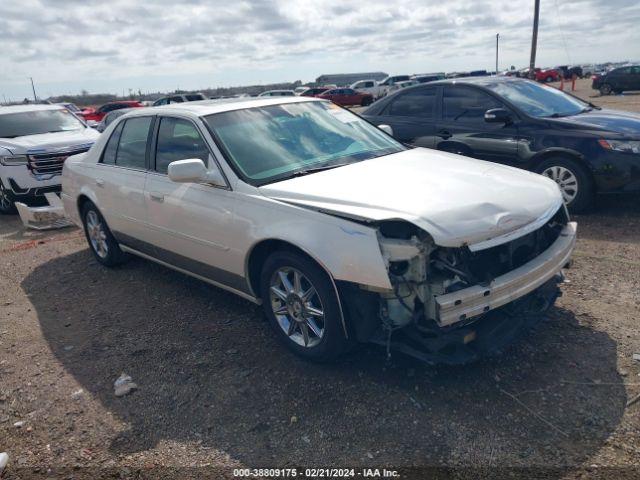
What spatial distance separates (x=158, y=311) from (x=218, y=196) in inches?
57.6

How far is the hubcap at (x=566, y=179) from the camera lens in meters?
6.21

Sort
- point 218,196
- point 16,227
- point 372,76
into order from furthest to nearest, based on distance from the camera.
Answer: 1. point 372,76
2. point 16,227
3. point 218,196

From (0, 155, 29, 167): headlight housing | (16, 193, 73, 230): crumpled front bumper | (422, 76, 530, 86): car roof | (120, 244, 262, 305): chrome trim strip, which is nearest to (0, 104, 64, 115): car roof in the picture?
(0, 155, 29, 167): headlight housing

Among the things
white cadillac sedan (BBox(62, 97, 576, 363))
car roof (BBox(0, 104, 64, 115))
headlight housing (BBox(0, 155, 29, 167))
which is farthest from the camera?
car roof (BBox(0, 104, 64, 115))

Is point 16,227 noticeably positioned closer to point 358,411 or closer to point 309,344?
point 309,344

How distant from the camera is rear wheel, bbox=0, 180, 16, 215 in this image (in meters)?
8.76

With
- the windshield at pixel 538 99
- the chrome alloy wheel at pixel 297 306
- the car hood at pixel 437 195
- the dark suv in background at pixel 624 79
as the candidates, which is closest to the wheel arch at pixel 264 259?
the chrome alloy wheel at pixel 297 306

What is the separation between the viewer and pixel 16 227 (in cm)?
841

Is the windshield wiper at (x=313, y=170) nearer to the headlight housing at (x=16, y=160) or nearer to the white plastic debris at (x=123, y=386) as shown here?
the white plastic debris at (x=123, y=386)

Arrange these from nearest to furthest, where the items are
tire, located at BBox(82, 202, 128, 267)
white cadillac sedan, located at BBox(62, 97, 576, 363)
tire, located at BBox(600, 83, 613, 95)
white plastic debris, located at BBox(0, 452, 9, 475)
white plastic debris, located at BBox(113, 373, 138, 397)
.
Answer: white plastic debris, located at BBox(0, 452, 9, 475) → white cadillac sedan, located at BBox(62, 97, 576, 363) → white plastic debris, located at BBox(113, 373, 138, 397) → tire, located at BBox(82, 202, 128, 267) → tire, located at BBox(600, 83, 613, 95)

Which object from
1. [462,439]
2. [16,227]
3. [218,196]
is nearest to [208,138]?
[218,196]

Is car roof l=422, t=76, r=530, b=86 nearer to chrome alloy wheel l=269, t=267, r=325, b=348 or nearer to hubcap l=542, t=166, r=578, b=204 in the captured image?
hubcap l=542, t=166, r=578, b=204

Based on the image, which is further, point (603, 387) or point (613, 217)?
point (613, 217)

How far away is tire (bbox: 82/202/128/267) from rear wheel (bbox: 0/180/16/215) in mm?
3691
